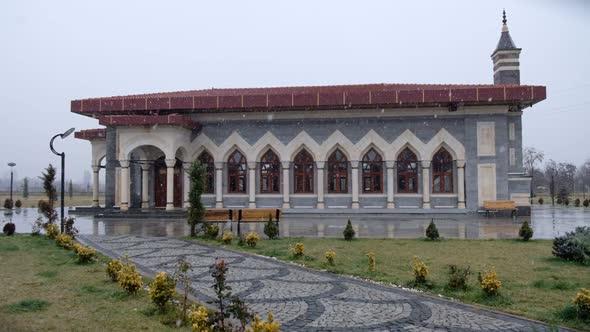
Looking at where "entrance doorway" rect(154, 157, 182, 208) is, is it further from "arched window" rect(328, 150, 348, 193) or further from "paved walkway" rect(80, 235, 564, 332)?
"paved walkway" rect(80, 235, 564, 332)

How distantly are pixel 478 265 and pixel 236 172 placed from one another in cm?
1683

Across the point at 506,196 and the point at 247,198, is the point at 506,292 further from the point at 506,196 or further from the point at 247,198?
the point at 247,198

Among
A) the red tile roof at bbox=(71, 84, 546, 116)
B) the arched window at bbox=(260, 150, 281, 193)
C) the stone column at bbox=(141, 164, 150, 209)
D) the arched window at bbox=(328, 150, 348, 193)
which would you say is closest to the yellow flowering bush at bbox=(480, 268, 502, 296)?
the red tile roof at bbox=(71, 84, 546, 116)

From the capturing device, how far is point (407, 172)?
76.2 feet

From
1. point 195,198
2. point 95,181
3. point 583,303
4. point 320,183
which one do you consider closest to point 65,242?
point 195,198

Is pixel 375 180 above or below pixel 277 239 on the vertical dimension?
above

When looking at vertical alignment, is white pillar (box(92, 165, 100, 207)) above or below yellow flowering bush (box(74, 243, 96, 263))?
above

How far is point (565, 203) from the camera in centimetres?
→ 3628

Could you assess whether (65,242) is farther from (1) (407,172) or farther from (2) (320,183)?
(1) (407,172)

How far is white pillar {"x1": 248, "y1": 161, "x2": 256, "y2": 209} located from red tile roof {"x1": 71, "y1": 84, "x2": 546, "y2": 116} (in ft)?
9.59

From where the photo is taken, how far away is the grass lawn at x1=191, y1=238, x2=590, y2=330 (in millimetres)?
6465

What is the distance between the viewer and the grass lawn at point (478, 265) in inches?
255

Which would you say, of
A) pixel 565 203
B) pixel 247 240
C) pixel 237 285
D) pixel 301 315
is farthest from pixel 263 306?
pixel 565 203

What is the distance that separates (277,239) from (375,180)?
11298 millimetres
